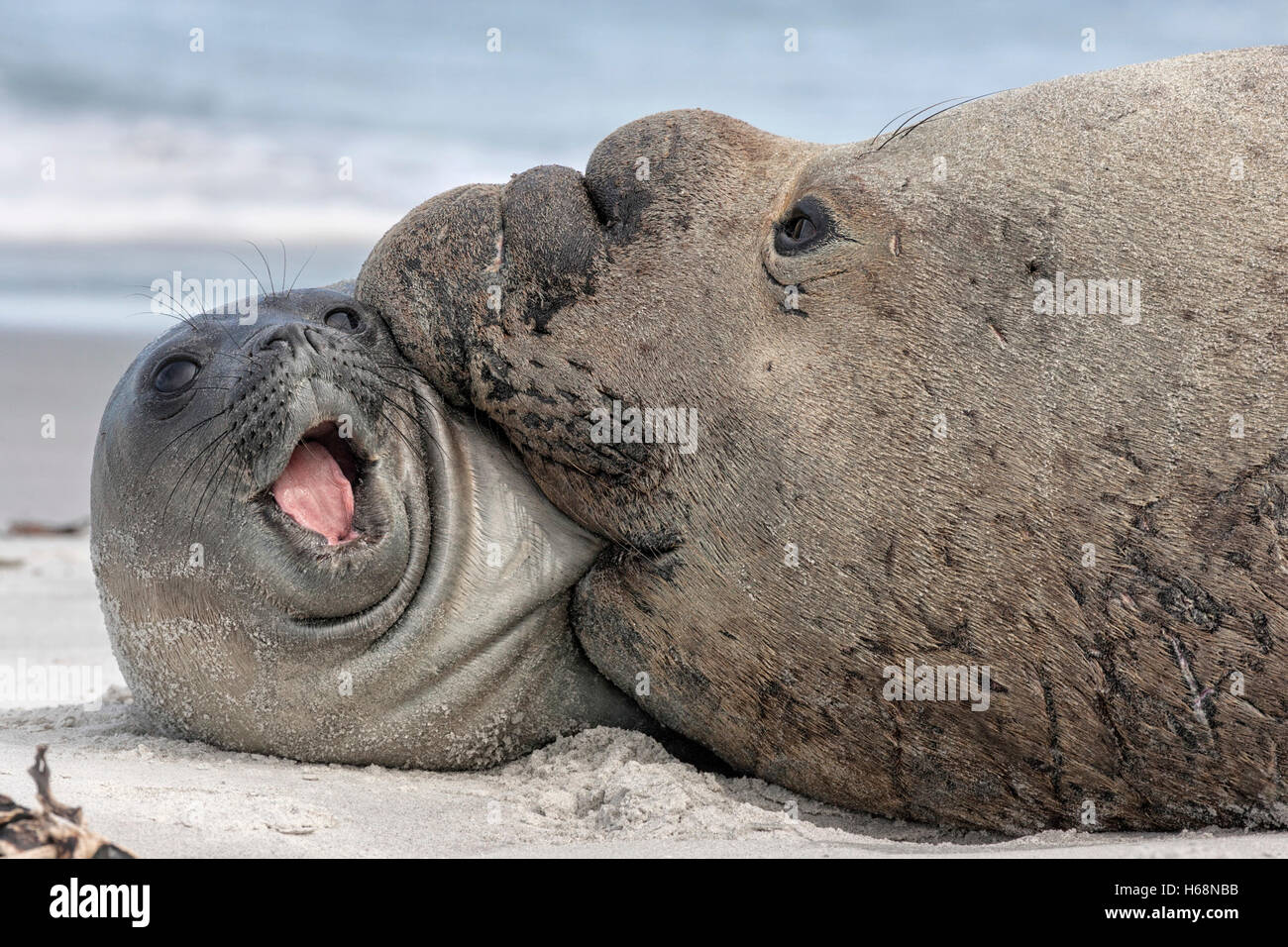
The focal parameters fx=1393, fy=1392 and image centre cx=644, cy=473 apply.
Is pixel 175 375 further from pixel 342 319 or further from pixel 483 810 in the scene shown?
pixel 483 810

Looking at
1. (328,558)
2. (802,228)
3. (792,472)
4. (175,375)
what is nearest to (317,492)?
(328,558)

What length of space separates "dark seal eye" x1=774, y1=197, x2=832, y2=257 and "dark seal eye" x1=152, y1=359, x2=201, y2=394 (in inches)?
75.0

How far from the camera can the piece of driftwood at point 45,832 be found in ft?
9.01

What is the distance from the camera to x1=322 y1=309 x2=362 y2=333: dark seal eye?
4680 mm

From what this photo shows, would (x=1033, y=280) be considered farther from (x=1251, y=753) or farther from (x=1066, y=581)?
(x=1251, y=753)

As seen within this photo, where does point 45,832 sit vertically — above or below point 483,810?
above

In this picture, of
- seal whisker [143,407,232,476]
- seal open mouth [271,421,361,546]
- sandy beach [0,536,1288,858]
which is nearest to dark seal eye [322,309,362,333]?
seal open mouth [271,421,361,546]

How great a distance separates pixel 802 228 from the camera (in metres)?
4.31

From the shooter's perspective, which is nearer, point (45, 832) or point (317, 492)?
point (45, 832)

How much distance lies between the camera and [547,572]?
4.57 m

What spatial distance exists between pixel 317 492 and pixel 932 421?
1.94 m

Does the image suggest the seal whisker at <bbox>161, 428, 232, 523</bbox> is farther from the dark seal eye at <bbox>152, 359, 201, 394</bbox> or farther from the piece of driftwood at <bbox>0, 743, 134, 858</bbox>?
the piece of driftwood at <bbox>0, 743, 134, 858</bbox>

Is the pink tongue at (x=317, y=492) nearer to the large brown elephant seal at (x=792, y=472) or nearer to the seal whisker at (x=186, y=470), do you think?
the large brown elephant seal at (x=792, y=472)
